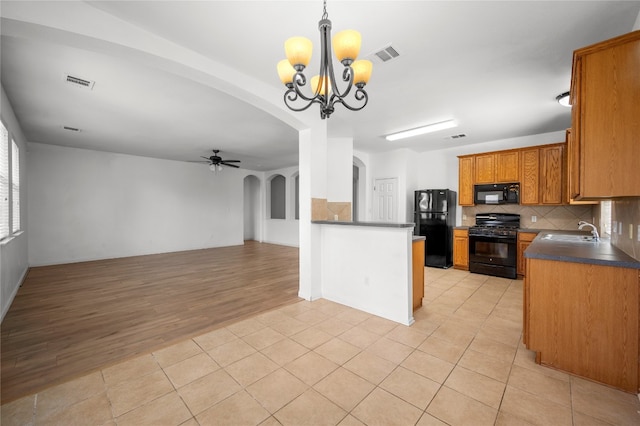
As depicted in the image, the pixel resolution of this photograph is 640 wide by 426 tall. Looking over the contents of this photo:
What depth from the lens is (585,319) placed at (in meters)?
1.96

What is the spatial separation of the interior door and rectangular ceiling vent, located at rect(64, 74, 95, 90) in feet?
18.7

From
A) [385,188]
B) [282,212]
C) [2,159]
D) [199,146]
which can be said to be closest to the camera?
[2,159]

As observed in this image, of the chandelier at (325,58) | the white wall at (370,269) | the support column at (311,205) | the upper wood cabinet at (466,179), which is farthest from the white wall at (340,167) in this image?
the chandelier at (325,58)

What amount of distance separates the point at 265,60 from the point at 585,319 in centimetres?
354

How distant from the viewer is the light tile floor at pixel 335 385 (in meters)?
1.59

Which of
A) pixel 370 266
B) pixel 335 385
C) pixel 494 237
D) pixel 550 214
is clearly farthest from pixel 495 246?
pixel 335 385

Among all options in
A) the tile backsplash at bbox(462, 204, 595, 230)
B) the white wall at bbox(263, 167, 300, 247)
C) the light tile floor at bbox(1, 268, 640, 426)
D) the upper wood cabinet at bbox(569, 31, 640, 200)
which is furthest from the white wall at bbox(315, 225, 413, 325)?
the white wall at bbox(263, 167, 300, 247)

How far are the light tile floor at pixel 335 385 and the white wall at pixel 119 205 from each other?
19.5ft

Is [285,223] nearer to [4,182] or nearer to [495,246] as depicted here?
[495,246]

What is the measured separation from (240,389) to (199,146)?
5.60 m

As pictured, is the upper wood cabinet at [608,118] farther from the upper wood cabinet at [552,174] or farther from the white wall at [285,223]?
the white wall at [285,223]

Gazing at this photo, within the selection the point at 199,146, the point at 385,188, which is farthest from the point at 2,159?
the point at 385,188

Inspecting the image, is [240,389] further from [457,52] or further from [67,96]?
[67,96]

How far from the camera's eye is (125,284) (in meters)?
4.45
